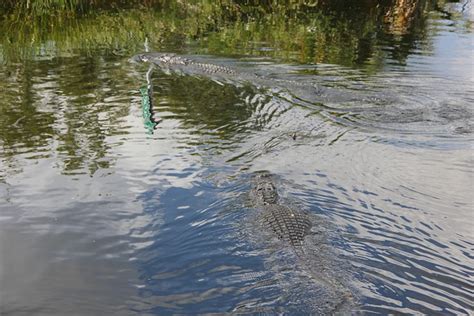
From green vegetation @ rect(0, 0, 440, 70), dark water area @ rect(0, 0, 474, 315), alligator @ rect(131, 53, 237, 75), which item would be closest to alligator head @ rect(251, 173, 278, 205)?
dark water area @ rect(0, 0, 474, 315)

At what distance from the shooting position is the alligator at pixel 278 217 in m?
4.76

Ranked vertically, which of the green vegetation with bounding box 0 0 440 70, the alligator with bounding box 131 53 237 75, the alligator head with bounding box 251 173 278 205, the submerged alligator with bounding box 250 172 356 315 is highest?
the green vegetation with bounding box 0 0 440 70

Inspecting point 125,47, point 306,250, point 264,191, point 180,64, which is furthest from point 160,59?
point 306,250

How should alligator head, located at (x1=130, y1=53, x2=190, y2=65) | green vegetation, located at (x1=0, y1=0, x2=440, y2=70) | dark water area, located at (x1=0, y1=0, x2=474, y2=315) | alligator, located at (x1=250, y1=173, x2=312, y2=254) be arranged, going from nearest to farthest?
dark water area, located at (x1=0, y1=0, x2=474, y2=315) → alligator, located at (x1=250, y1=173, x2=312, y2=254) → alligator head, located at (x1=130, y1=53, x2=190, y2=65) → green vegetation, located at (x1=0, y1=0, x2=440, y2=70)

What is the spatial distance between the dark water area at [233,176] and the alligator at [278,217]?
0.35 ft

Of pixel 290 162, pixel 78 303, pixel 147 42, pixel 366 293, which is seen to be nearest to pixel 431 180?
pixel 290 162

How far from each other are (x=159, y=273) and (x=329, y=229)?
1.71m

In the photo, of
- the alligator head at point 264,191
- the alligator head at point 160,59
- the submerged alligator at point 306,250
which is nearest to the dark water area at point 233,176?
the submerged alligator at point 306,250

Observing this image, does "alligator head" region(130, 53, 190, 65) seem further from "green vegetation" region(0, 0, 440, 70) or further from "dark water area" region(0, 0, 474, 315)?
"green vegetation" region(0, 0, 440, 70)

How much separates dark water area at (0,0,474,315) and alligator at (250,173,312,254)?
105 mm

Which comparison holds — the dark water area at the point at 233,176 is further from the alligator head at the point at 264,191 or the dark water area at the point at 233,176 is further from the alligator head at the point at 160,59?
the alligator head at the point at 160,59

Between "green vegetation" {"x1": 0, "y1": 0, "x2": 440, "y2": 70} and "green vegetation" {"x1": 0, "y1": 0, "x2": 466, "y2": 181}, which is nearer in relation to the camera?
"green vegetation" {"x1": 0, "y1": 0, "x2": 466, "y2": 181}

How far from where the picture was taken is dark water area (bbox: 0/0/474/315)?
4109 millimetres

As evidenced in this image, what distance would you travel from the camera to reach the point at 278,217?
5.05m
